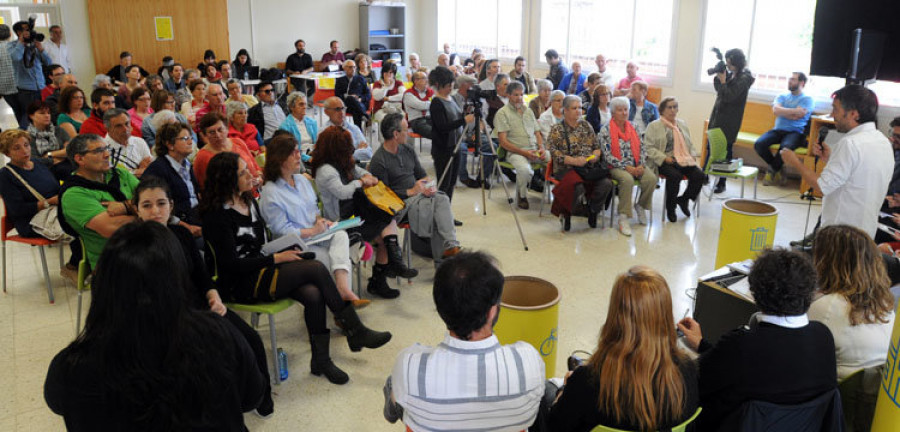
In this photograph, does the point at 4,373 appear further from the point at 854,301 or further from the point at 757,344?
the point at 854,301

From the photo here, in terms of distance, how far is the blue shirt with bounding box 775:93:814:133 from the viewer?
7.41 metres

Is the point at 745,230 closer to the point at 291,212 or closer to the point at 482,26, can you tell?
the point at 291,212

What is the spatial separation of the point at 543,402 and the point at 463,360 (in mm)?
506

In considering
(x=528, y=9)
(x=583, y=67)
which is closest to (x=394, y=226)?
(x=583, y=67)

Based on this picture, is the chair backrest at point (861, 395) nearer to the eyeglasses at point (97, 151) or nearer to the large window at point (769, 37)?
the eyeglasses at point (97, 151)

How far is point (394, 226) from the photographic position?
453 centimetres

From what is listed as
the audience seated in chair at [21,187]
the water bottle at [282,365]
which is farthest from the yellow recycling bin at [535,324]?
the audience seated in chair at [21,187]

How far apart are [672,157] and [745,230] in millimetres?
2172

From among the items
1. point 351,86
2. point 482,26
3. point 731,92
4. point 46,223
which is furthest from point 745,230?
point 482,26

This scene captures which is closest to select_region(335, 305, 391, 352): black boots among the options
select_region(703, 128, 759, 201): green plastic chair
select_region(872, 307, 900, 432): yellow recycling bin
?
select_region(872, 307, 900, 432): yellow recycling bin

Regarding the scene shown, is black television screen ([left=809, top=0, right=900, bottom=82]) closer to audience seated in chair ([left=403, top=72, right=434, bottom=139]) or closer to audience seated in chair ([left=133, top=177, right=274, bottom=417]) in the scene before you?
audience seated in chair ([left=403, top=72, right=434, bottom=139])

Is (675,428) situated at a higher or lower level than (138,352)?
lower

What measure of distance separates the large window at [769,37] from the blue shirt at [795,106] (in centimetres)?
40

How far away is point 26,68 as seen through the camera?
8352 millimetres
